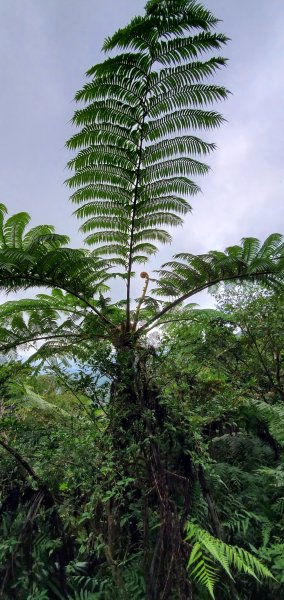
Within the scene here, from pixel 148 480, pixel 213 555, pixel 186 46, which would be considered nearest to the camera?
pixel 213 555

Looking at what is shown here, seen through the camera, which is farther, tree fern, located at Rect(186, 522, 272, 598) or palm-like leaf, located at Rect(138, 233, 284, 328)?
palm-like leaf, located at Rect(138, 233, 284, 328)

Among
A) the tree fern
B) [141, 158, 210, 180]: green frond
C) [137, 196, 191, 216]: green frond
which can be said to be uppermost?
[141, 158, 210, 180]: green frond

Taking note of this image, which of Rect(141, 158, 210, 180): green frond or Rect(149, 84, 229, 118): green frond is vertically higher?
Rect(149, 84, 229, 118): green frond

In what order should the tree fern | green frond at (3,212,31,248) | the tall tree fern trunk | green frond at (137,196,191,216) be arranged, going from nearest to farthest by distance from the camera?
the tree fern → the tall tree fern trunk → green frond at (3,212,31,248) → green frond at (137,196,191,216)

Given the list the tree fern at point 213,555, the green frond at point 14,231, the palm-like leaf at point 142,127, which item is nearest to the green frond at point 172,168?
the palm-like leaf at point 142,127

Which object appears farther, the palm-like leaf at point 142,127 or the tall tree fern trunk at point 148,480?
the palm-like leaf at point 142,127

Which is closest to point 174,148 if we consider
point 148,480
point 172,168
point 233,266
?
point 172,168

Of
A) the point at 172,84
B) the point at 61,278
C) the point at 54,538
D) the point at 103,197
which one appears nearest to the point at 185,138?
the point at 172,84

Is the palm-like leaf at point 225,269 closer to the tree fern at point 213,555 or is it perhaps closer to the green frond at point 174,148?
the green frond at point 174,148

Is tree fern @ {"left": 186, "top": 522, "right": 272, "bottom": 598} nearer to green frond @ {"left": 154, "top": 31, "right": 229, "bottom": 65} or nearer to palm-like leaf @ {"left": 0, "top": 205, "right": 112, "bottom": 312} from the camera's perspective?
palm-like leaf @ {"left": 0, "top": 205, "right": 112, "bottom": 312}

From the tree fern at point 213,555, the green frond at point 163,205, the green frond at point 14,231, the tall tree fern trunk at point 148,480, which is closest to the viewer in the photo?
the tree fern at point 213,555

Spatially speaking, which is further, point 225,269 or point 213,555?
point 225,269

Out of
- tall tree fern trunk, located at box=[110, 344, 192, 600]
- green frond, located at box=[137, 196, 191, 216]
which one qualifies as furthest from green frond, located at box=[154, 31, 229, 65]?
tall tree fern trunk, located at box=[110, 344, 192, 600]

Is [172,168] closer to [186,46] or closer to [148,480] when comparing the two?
[186,46]
